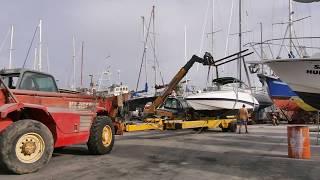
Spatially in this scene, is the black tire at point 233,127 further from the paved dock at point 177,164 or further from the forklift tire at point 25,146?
the forklift tire at point 25,146

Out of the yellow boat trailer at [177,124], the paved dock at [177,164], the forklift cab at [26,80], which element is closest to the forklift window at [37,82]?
the forklift cab at [26,80]

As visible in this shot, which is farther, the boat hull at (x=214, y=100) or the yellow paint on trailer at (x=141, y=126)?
the boat hull at (x=214, y=100)

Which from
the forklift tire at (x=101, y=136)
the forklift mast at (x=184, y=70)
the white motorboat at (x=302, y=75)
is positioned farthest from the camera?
the forklift mast at (x=184, y=70)

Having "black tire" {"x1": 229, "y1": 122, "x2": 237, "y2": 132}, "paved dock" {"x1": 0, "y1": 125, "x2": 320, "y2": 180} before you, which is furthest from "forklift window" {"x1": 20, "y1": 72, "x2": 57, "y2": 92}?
"black tire" {"x1": 229, "y1": 122, "x2": 237, "y2": 132}

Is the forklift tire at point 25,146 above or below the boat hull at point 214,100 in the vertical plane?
below

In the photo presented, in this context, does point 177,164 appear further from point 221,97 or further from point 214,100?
point 221,97

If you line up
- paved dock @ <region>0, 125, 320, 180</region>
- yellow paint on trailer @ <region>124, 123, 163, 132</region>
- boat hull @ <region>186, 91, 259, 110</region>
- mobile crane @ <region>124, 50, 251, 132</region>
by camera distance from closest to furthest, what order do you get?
1. paved dock @ <region>0, 125, 320, 180</region>
2. yellow paint on trailer @ <region>124, 123, 163, 132</region>
3. mobile crane @ <region>124, 50, 251, 132</region>
4. boat hull @ <region>186, 91, 259, 110</region>

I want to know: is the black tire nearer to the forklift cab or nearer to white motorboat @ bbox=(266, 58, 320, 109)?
white motorboat @ bbox=(266, 58, 320, 109)

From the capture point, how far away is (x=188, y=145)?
14977 millimetres

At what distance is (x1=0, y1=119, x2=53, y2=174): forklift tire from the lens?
8.43 m

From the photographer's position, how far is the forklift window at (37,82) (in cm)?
1046

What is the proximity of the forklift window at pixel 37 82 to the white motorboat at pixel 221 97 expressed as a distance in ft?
39.6

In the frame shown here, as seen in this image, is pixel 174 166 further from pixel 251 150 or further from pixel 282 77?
pixel 282 77

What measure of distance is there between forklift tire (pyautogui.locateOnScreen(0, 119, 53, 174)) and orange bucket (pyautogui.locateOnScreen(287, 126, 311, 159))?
20.0 feet
